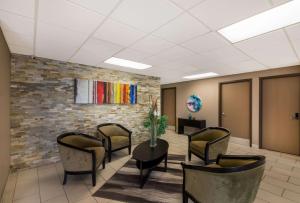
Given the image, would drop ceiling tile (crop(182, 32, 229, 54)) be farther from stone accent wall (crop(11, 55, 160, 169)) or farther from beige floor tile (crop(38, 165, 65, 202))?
beige floor tile (crop(38, 165, 65, 202))

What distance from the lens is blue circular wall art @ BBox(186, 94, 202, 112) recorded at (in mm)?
6006

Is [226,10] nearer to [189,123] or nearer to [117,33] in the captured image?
[117,33]

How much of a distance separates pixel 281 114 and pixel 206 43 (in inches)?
138

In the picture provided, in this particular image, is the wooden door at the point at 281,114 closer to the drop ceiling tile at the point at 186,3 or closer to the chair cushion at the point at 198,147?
the chair cushion at the point at 198,147

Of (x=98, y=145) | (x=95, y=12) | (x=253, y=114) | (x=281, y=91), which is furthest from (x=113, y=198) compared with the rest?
(x=281, y=91)

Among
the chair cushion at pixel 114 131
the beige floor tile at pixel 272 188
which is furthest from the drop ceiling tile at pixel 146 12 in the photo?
the beige floor tile at pixel 272 188

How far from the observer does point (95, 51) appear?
277 cm

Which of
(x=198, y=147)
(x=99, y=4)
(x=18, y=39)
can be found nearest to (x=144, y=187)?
(x=198, y=147)

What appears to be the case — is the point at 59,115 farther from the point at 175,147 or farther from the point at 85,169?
the point at 175,147

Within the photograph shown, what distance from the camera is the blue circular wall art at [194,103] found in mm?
6006

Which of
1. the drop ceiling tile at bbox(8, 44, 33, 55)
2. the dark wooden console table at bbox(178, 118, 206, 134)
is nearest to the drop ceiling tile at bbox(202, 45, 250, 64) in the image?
the dark wooden console table at bbox(178, 118, 206, 134)

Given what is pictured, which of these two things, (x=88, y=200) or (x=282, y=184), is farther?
(x=282, y=184)

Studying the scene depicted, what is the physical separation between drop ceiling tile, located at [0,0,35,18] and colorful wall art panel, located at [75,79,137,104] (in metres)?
2.05

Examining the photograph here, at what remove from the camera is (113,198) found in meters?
2.09
